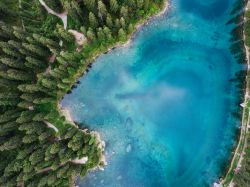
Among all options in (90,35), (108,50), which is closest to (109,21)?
(90,35)

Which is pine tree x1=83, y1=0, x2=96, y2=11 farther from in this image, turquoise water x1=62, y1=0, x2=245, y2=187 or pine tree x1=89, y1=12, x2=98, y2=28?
turquoise water x1=62, y1=0, x2=245, y2=187

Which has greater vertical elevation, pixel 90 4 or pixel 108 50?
pixel 90 4

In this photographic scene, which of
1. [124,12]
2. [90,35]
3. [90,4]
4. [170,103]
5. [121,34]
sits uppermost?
[90,4]

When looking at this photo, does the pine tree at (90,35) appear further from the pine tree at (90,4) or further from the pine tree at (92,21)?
the pine tree at (90,4)

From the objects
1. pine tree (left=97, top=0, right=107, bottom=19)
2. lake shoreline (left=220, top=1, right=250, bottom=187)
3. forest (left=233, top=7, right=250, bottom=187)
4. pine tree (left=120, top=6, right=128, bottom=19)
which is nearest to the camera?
pine tree (left=97, top=0, right=107, bottom=19)

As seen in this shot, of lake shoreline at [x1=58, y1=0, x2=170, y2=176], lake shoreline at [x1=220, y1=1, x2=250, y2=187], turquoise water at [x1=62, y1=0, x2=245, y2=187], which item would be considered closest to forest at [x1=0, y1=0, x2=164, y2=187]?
lake shoreline at [x1=58, y1=0, x2=170, y2=176]

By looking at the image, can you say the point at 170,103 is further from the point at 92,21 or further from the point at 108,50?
the point at 92,21
